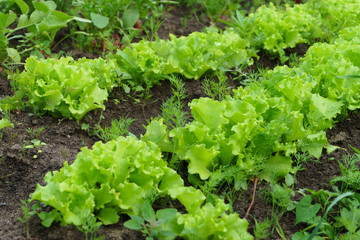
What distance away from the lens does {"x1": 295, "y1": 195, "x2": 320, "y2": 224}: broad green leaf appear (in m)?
2.70

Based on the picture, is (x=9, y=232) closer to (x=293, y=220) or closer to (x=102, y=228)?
(x=102, y=228)

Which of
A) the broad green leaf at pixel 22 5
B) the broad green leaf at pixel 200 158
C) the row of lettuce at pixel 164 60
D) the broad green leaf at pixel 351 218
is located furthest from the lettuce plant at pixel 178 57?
the broad green leaf at pixel 351 218

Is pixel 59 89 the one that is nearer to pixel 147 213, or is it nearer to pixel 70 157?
pixel 70 157

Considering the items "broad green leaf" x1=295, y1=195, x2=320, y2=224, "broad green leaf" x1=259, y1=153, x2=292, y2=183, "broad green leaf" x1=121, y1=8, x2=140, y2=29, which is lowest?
"broad green leaf" x1=121, y1=8, x2=140, y2=29

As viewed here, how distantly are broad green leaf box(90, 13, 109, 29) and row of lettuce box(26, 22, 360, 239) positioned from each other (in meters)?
1.84

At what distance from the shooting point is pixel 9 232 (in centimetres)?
261

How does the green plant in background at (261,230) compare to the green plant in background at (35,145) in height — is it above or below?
above

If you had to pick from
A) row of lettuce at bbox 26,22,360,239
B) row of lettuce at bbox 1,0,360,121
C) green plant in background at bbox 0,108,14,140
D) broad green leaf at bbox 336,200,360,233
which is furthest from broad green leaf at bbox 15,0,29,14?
broad green leaf at bbox 336,200,360,233

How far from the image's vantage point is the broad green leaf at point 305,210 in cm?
270

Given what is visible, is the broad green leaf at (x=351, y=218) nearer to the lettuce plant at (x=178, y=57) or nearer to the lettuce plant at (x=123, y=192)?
the lettuce plant at (x=123, y=192)

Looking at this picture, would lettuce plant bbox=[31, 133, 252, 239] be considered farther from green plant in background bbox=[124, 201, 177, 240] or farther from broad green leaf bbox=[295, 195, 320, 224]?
broad green leaf bbox=[295, 195, 320, 224]

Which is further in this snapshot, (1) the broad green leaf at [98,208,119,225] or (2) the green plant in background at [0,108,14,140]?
(2) the green plant in background at [0,108,14,140]

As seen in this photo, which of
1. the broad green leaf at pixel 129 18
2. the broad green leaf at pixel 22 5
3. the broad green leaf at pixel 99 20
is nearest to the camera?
the broad green leaf at pixel 22 5

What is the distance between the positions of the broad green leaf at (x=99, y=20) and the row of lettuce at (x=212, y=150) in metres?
1.84
